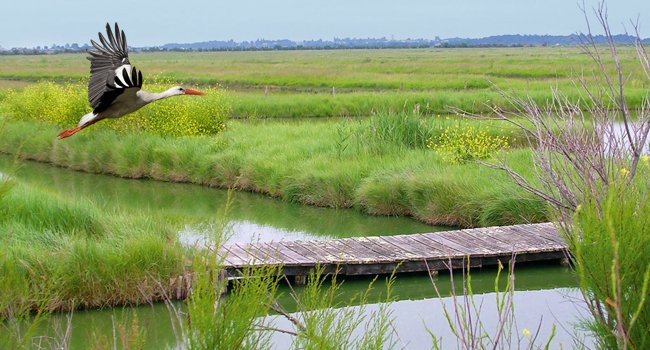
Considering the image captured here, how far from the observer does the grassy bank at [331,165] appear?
1184cm

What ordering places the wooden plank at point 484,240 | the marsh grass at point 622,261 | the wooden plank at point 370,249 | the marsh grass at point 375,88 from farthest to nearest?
1. the marsh grass at point 375,88
2. the wooden plank at point 484,240
3. the wooden plank at point 370,249
4. the marsh grass at point 622,261

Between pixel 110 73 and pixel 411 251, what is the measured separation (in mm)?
3647

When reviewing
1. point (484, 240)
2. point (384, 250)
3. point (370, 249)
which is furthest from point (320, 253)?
point (484, 240)

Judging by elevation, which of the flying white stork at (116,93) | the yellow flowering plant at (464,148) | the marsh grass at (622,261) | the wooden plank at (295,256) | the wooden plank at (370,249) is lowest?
the wooden plank at (370,249)

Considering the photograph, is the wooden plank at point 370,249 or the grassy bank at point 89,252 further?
the wooden plank at point 370,249

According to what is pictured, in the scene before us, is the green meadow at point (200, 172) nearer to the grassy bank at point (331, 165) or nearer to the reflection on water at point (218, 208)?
the grassy bank at point (331, 165)

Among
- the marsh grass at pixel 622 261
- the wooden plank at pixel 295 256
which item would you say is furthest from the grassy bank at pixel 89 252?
the marsh grass at pixel 622 261

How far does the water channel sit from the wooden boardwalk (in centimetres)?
17

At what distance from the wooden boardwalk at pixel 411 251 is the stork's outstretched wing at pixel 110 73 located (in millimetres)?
2253

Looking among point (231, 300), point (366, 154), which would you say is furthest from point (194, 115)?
point (231, 300)

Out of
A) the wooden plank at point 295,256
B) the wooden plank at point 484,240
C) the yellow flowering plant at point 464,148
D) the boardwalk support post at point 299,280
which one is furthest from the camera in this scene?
the yellow flowering plant at point 464,148

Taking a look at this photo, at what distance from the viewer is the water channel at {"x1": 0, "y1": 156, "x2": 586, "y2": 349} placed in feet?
24.5

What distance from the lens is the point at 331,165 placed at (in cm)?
1414

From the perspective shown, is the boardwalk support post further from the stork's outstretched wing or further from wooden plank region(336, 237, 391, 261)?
the stork's outstretched wing
